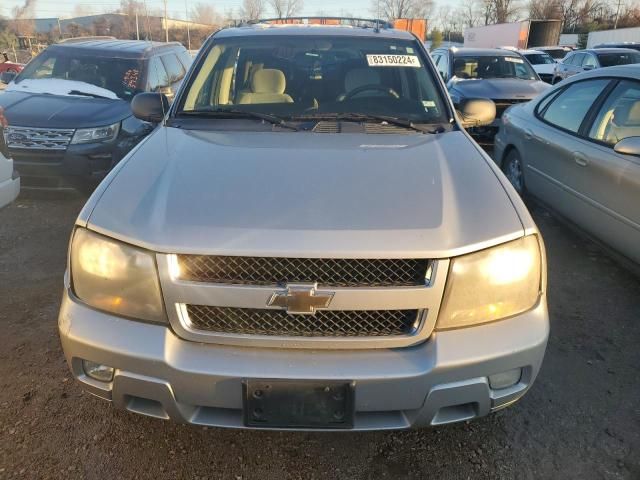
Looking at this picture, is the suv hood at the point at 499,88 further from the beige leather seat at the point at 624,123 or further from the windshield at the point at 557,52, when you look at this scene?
the windshield at the point at 557,52

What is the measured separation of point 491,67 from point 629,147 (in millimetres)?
7400

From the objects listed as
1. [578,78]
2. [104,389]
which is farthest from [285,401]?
[578,78]

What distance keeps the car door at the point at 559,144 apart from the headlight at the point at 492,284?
2.47 m

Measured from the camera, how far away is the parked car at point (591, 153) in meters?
3.52

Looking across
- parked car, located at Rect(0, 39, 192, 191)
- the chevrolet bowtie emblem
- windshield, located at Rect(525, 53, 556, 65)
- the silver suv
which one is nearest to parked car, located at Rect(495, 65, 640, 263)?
the silver suv

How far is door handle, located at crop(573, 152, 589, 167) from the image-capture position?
3978 millimetres

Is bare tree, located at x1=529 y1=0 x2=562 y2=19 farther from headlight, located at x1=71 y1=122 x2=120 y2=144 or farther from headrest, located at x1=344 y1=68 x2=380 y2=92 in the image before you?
headrest, located at x1=344 y1=68 x2=380 y2=92

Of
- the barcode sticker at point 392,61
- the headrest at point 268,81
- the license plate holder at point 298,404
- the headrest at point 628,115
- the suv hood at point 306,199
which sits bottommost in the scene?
the license plate holder at point 298,404

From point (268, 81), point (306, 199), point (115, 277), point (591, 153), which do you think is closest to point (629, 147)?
point (591, 153)

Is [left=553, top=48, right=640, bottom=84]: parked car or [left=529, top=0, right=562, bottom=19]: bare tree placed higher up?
[left=529, top=0, right=562, bottom=19]: bare tree

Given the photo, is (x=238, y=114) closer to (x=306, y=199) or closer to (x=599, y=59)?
(x=306, y=199)

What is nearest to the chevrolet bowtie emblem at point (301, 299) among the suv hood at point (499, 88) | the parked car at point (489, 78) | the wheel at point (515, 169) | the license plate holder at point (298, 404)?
the license plate holder at point (298, 404)

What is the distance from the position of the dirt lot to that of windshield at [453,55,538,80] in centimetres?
799

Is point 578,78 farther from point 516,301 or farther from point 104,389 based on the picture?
point 104,389
